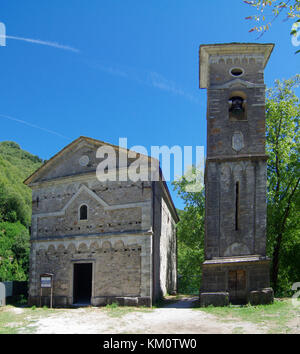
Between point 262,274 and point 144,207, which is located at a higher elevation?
point 144,207

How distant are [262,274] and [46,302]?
10.7 metres

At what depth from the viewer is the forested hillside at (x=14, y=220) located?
3362 cm

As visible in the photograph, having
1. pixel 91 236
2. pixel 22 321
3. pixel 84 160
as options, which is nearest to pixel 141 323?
pixel 22 321

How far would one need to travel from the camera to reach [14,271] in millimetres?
33469

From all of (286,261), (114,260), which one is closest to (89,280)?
(114,260)

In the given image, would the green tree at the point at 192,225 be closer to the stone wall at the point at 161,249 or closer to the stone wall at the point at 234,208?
the stone wall at the point at 161,249

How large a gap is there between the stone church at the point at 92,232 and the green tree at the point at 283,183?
278 inches

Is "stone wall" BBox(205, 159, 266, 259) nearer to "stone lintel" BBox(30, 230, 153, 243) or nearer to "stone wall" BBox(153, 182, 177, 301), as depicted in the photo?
"stone lintel" BBox(30, 230, 153, 243)

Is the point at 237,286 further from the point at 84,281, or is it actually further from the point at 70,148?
the point at 70,148

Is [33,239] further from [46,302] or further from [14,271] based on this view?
[14,271]

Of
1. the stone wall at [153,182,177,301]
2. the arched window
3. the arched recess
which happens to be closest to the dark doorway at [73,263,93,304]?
the arched window

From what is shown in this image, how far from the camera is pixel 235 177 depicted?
15891 mm

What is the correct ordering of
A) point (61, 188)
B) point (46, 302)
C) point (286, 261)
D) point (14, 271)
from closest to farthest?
point (46, 302)
point (61, 188)
point (286, 261)
point (14, 271)
